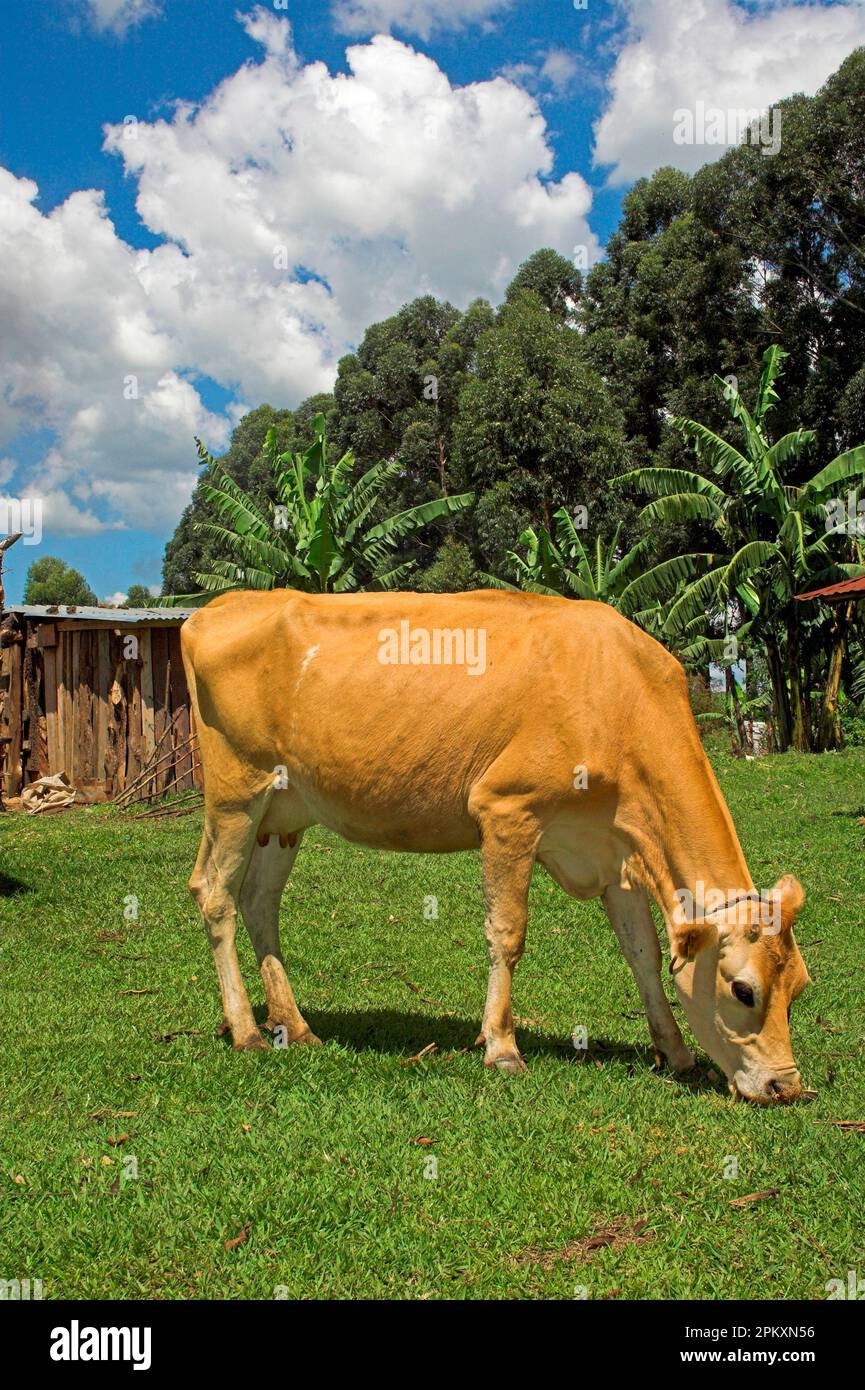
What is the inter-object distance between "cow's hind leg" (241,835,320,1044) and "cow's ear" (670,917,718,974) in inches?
87.6

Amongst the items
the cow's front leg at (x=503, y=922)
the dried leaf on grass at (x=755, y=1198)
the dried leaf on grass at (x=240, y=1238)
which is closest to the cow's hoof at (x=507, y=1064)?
the cow's front leg at (x=503, y=922)

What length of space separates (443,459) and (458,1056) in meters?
34.4

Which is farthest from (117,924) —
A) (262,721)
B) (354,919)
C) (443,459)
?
(443,459)

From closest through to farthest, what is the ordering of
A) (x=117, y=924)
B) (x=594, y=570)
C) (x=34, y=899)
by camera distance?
(x=117, y=924), (x=34, y=899), (x=594, y=570)

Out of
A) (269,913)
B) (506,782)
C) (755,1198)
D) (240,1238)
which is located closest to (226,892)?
(269,913)

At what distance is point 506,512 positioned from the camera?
1203 inches

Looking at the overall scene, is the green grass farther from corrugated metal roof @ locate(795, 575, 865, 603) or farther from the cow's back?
corrugated metal roof @ locate(795, 575, 865, 603)

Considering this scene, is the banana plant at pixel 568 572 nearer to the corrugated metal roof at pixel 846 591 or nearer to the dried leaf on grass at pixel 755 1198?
the corrugated metal roof at pixel 846 591

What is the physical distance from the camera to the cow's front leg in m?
5.46

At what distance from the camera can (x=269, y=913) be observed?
6.41 m

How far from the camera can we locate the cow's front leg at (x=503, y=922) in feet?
17.9

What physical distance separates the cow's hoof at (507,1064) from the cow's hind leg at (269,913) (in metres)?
1.18

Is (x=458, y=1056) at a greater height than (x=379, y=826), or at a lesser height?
lesser
